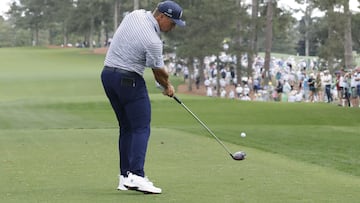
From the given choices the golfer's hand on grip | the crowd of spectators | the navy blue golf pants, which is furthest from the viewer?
the crowd of spectators

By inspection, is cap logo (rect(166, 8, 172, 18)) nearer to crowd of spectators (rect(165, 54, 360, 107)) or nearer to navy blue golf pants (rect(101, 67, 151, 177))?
navy blue golf pants (rect(101, 67, 151, 177))

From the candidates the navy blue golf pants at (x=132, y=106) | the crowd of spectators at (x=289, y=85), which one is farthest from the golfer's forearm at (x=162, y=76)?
the crowd of spectators at (x=289, y=85)

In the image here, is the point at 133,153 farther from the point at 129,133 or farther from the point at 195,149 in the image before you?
the point at 195,149

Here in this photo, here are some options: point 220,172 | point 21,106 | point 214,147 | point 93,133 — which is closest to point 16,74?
point 21,106

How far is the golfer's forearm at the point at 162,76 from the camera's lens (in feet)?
25.7

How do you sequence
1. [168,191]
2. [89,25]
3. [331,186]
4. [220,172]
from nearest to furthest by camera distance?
1. [168,191]
2. [331,186]
3. [220,172]
4. [89,25]

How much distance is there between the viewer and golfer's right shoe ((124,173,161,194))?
779cm

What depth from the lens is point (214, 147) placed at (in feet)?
46.8

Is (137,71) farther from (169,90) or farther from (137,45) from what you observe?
(169,90)

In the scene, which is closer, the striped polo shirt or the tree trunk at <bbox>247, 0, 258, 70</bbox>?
the striped polo shirt

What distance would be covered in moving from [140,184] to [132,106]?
83cm

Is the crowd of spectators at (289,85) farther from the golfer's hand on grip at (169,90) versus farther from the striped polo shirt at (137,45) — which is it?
the striped polo shirt at (137,45)

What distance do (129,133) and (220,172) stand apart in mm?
1968

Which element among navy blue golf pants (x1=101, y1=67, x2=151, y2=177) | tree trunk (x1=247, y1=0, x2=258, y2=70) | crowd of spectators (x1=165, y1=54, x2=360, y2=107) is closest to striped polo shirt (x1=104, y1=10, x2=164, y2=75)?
navy blue golf pants (x1=101, y1=67, x2=151, y2=177)
